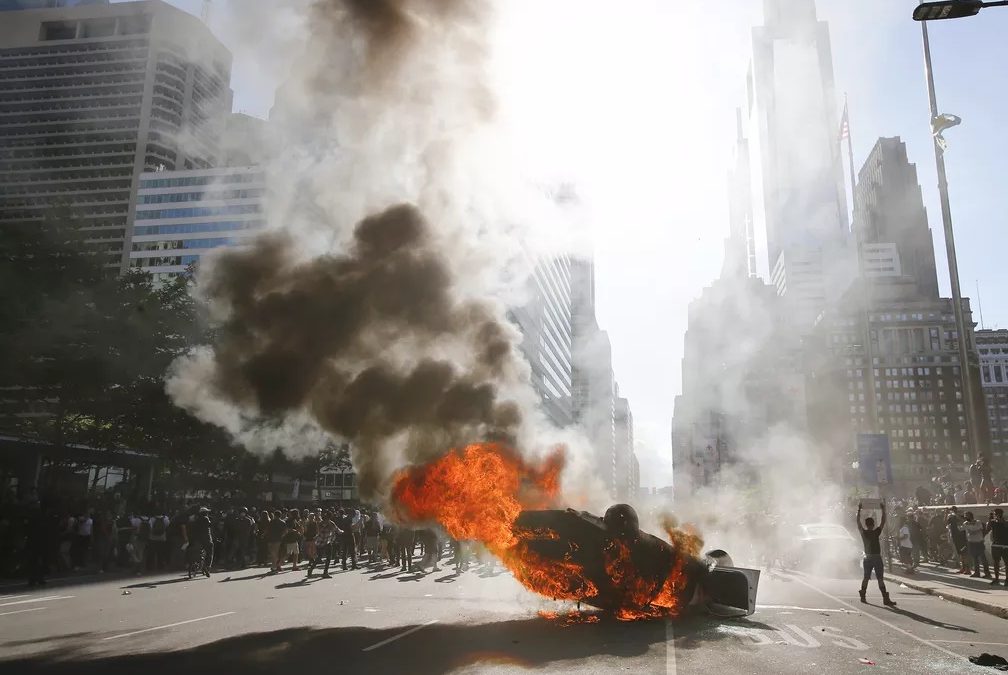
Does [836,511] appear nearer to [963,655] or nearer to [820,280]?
[963,655]

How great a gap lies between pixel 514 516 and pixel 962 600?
958cm

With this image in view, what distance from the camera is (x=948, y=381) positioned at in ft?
399

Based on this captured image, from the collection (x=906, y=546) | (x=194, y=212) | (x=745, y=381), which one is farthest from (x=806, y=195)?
(x=906, y=546)

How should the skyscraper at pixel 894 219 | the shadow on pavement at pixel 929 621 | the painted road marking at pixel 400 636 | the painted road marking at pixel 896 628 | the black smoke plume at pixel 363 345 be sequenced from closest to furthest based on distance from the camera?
the painted road marking at pixel 400 636 < the painted road marking at pixel 896 628 < the shadow on pavement at pixel 929 621 < the black smoke plume at pixel 363 345 < the skyscraper at pixel 894 219

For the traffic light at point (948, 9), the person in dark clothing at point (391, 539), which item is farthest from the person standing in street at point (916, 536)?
the traffic light at point (948, 9)

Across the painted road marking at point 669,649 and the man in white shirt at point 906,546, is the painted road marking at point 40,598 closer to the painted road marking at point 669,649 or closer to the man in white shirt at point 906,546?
the painted road marking at point 669,649

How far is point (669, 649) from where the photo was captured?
822 centimetres

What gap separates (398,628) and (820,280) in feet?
553

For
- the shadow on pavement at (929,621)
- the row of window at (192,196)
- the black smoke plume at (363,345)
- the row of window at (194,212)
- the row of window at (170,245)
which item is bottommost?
the shadow on pavement at (929,621)

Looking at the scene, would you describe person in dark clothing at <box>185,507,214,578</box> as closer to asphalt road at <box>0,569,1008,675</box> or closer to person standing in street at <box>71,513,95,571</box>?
person standing in street at <box>71,513,95,571</box>

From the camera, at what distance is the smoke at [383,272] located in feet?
46.5

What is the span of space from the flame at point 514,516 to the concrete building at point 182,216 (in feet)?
323

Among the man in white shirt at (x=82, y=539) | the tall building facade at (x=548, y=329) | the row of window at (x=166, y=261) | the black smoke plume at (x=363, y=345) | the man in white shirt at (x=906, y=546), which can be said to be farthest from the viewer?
the row of window at (x=166, y=261)

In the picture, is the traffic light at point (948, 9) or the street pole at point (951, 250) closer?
the traffic light at point (948, 9)
